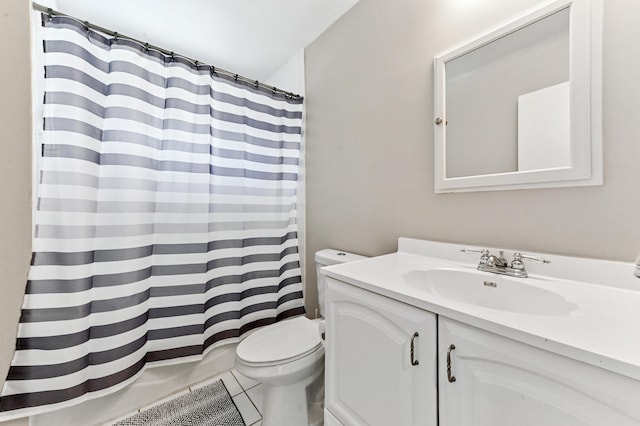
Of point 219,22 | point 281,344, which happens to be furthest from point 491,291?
point 219,22

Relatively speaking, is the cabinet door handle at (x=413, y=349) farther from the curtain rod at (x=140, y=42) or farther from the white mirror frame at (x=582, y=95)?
the curtain rod at (x=140, y=42)

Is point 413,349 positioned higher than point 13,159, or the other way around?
point 13,159

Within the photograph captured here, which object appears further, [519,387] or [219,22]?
[219,22]

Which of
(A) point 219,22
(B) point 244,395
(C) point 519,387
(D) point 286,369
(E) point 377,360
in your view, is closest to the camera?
(C) point 519,387

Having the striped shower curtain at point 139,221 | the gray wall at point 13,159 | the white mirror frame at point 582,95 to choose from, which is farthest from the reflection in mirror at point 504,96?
the gray wall at point 13,159

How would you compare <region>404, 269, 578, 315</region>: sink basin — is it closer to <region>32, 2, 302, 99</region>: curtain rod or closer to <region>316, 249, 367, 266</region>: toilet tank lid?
<region>316, 249, 367, 266</region>: toilet tank lid

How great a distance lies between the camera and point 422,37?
1.16 meters

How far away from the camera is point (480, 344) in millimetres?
553

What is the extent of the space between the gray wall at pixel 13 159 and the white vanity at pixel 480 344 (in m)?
0.83

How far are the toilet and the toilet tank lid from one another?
351mm

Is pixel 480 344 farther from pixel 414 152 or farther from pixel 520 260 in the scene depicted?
pixel 414 152

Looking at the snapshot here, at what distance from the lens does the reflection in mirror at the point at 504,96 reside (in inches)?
32.8

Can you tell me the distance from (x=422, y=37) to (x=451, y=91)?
32cm

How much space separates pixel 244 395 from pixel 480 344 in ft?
4.62
